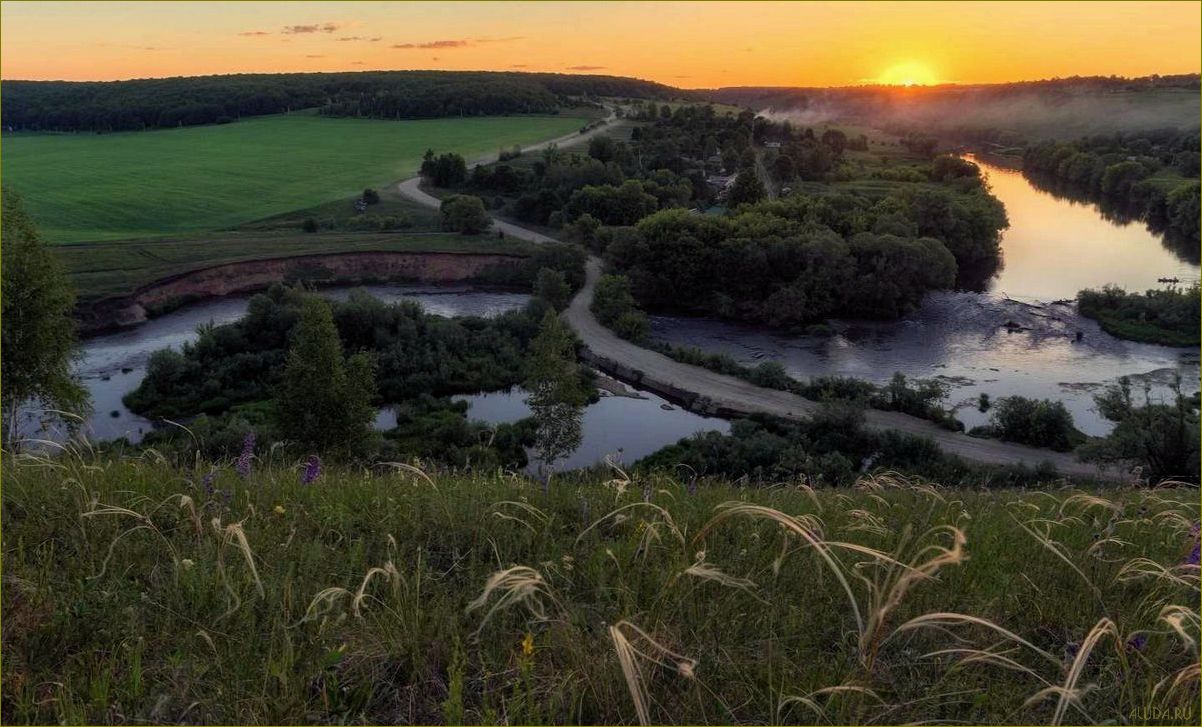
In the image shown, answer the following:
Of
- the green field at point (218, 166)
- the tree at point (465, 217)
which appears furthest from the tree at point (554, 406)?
the green field at point (218, 166)

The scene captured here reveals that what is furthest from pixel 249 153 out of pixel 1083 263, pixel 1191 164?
pixel 1191 164

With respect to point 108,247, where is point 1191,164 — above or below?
above

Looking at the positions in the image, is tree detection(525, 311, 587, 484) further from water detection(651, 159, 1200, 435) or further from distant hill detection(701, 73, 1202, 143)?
distant hill detection(701, 73, 1202, 143)

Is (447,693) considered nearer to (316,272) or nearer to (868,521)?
(868,521)

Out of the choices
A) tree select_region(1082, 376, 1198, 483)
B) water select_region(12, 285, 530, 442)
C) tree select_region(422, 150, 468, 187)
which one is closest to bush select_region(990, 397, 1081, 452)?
tree select_region(1082, 376, 1198, 483)

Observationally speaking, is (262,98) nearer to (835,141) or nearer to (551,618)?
(835,141)

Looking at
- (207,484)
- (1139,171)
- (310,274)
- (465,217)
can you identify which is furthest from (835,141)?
(207,484)
